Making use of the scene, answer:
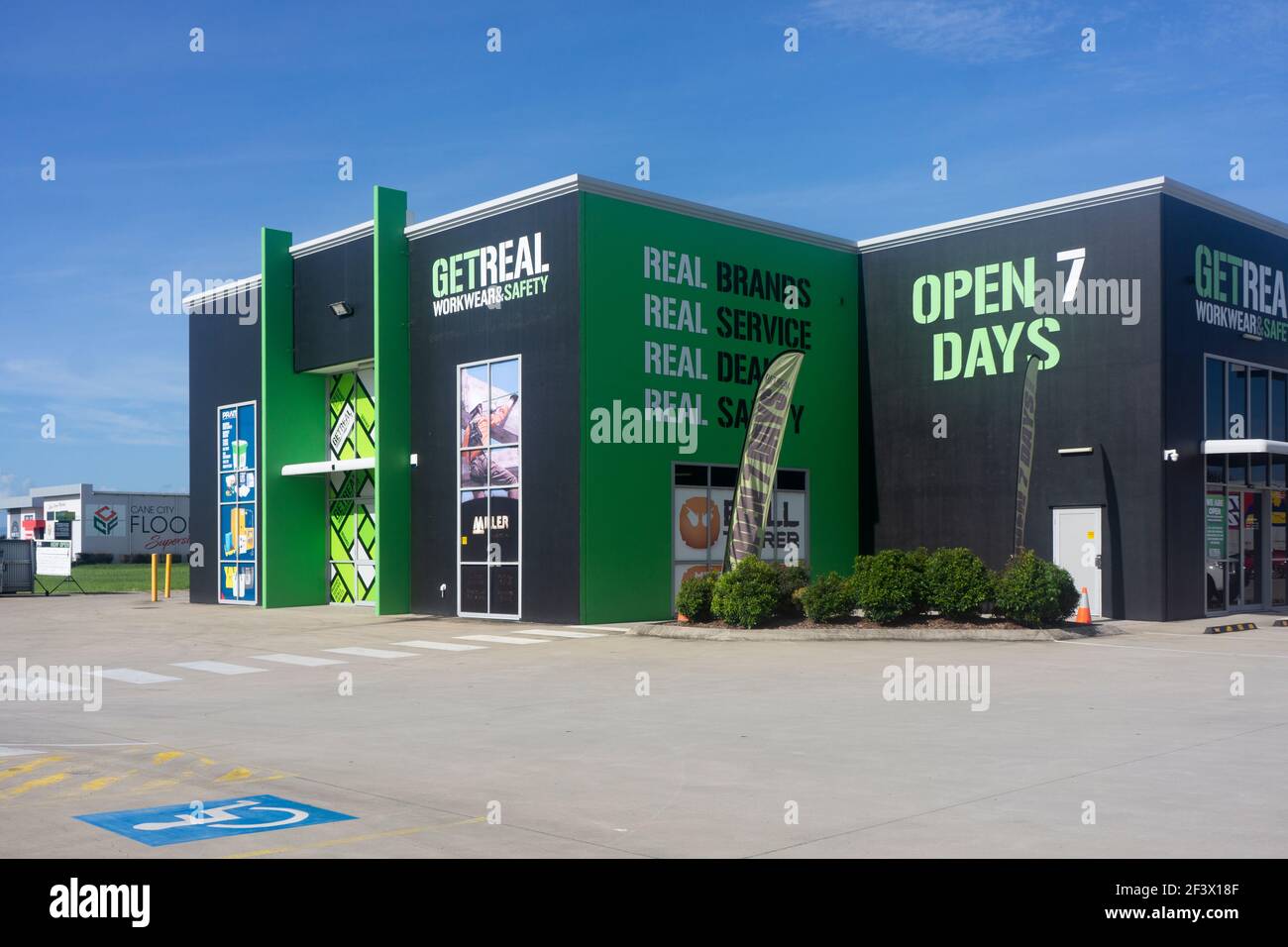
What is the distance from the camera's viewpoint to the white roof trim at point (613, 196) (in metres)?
24.7

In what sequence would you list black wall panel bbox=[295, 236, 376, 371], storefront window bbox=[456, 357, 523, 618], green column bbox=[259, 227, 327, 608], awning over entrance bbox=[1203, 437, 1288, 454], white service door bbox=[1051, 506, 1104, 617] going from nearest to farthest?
awning over entrance bbox=[1203, 437, 1288, 454]
white service door bbox=[1051, 506, 1104, 617]
storefront window bbox=[456, 357, 523, 618]
black wall panel bbox=[295, 236, 376, 371]
green column bbox=[259, 227, 327, 608]

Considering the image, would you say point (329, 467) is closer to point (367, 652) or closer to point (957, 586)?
point (367, 652)

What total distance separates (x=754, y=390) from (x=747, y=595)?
7915 mm

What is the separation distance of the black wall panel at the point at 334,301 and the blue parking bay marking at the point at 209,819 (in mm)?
21650

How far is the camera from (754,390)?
28000mm

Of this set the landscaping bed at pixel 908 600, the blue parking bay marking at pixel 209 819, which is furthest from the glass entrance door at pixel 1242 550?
the blue parking bay marking at pixel 209 819

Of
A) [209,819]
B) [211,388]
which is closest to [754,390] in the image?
[211,388]

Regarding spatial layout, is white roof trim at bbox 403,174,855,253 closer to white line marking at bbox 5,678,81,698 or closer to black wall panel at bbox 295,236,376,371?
black wall panel at bbox 295,236,376,371

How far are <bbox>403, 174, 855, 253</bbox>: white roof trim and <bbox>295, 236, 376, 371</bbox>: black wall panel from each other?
1.84 meters

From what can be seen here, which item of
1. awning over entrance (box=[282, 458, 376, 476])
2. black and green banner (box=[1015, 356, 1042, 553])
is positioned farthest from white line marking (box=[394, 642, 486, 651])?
black and green banner (box=[1015, 356, 1042, 553])

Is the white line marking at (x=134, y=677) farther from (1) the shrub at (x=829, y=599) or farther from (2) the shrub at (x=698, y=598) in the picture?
(1) the shrub at (x=829, y=599)

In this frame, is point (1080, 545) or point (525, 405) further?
point (1080, 545)

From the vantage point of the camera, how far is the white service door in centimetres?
2525
